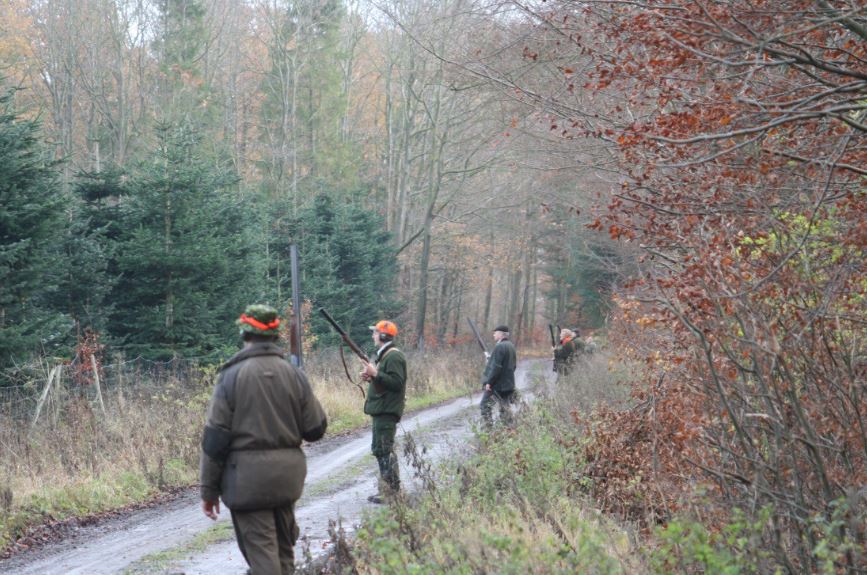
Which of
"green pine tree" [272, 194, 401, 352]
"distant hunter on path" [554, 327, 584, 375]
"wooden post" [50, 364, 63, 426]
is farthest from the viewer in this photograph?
"green pine tree" [272, 194, 401, 352]

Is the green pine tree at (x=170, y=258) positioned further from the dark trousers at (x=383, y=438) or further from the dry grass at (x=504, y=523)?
the dry grass at (x=504, y=523)

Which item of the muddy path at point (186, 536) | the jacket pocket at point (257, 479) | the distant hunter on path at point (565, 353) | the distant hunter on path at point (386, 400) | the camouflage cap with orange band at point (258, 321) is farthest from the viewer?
the distant hunter on path at point (565, 353)

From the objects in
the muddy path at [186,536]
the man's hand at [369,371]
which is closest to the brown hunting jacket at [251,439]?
the muddy path at [186,536]

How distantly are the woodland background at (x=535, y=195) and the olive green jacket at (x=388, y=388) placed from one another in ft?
7.32

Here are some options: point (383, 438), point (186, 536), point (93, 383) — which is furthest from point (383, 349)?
point (93, 383)

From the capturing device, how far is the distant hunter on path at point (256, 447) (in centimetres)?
599

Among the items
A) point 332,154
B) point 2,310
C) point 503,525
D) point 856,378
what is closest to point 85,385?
point 2,310

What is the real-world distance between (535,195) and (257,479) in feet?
92.4

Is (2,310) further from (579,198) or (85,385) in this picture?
(579,198)

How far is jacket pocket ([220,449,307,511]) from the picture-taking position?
596 cm

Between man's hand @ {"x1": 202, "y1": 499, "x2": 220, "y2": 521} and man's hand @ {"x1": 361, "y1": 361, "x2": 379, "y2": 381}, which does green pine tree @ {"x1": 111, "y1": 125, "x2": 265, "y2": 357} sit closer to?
man's hand @ {"x1": 361, "y1": 361, "x2": 379, "y2": 381}

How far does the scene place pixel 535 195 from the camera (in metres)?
33.4

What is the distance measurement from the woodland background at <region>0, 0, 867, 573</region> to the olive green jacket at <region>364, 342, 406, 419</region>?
223 cm

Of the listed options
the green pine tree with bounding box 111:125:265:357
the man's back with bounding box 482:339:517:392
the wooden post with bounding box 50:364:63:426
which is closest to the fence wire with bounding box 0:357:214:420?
the wooden post with bounding box 50:364:63:426
